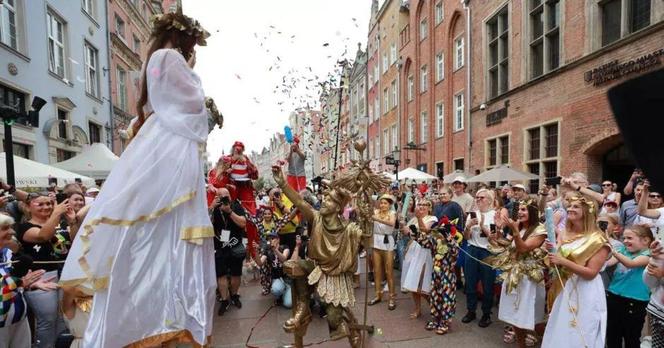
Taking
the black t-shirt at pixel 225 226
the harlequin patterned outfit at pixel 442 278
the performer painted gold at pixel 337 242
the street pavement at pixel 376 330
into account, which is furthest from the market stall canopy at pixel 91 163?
the harlequin patterned outfit at pixel 442 278

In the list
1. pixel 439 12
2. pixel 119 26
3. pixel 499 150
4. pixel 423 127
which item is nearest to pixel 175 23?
pixel 499 150

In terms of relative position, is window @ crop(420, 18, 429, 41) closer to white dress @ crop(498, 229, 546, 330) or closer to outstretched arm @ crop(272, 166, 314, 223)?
white dress @ crop(498, 229, 546, 330)

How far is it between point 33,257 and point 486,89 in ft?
55.1

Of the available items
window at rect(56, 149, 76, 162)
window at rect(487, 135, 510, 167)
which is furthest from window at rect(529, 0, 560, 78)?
window at rect(56, 149, 76, 162)

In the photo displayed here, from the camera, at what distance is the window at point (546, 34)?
1222 centimetres

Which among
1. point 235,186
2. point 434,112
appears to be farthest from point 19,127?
point 434,112

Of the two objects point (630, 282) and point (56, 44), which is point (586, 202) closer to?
point (630, 282)

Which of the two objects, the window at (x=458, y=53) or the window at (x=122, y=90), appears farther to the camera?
the window at (x=122, y=90)

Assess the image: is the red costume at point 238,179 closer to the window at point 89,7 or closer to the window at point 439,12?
the window at point 89,7

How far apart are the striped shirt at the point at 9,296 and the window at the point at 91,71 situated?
17899 millimetres

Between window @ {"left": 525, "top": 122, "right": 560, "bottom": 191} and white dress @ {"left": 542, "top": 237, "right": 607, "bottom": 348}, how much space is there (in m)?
10.1

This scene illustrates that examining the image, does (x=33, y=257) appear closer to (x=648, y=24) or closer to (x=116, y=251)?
(x=116, y=251)

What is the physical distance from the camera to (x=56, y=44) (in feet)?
48.1

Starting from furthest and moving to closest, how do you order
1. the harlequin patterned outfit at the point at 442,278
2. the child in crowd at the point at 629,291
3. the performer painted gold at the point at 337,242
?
the harlequin patterned outfit at the point at 442,278 < the child in crowd at the point at 629,291 < the performer painted gold at the point at 337,242
